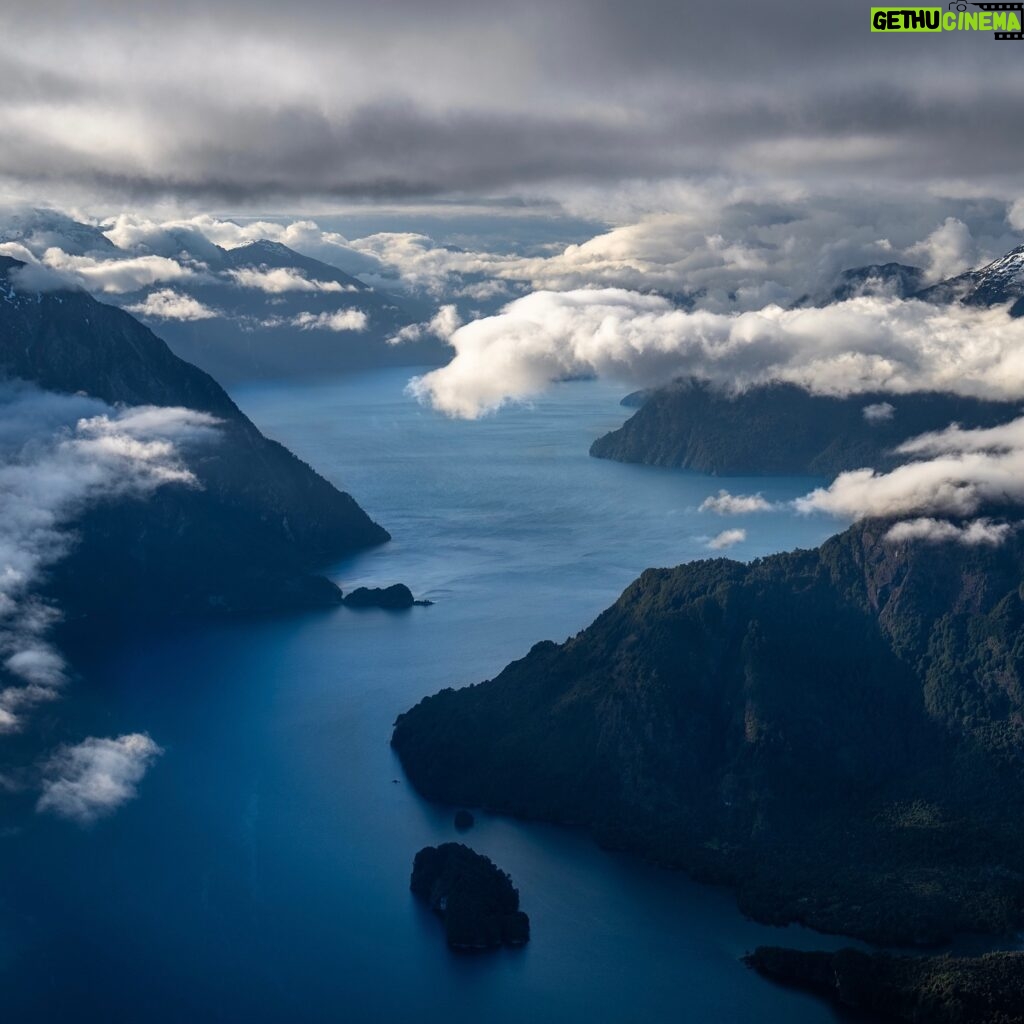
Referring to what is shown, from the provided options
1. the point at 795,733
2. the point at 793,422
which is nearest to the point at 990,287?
the point at 793,422

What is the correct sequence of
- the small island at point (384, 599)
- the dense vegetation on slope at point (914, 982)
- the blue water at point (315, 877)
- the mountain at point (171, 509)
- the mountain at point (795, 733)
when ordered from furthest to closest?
1. the mountain at point (171, 509)
2. the small island at point (384, 599)
3. the mountain at point (795, 733)
4. the blue water at point (315, 877)
5. the dense vegetation on slope at point (914, 982)

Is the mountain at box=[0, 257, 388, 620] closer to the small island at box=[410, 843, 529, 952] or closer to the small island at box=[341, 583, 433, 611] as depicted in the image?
the small island at box=[341, 583, 433, 611]

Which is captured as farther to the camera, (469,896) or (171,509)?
(171,509)

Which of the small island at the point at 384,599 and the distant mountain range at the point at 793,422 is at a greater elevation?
the distant mountain range at the point at 793,422

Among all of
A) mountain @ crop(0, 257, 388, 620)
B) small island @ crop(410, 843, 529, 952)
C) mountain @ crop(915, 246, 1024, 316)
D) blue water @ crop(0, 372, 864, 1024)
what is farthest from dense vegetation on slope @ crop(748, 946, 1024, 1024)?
mountain @ crop(915, 246, 1024, 316)

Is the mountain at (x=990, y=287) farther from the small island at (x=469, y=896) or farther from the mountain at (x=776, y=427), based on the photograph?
the small island at (x=469, y=896)

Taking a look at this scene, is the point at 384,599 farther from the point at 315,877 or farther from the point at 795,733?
the point at 315,877

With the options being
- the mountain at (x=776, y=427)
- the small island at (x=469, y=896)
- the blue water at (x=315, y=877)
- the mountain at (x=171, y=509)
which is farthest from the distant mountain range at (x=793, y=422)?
the small island at (x=469, y=896)
